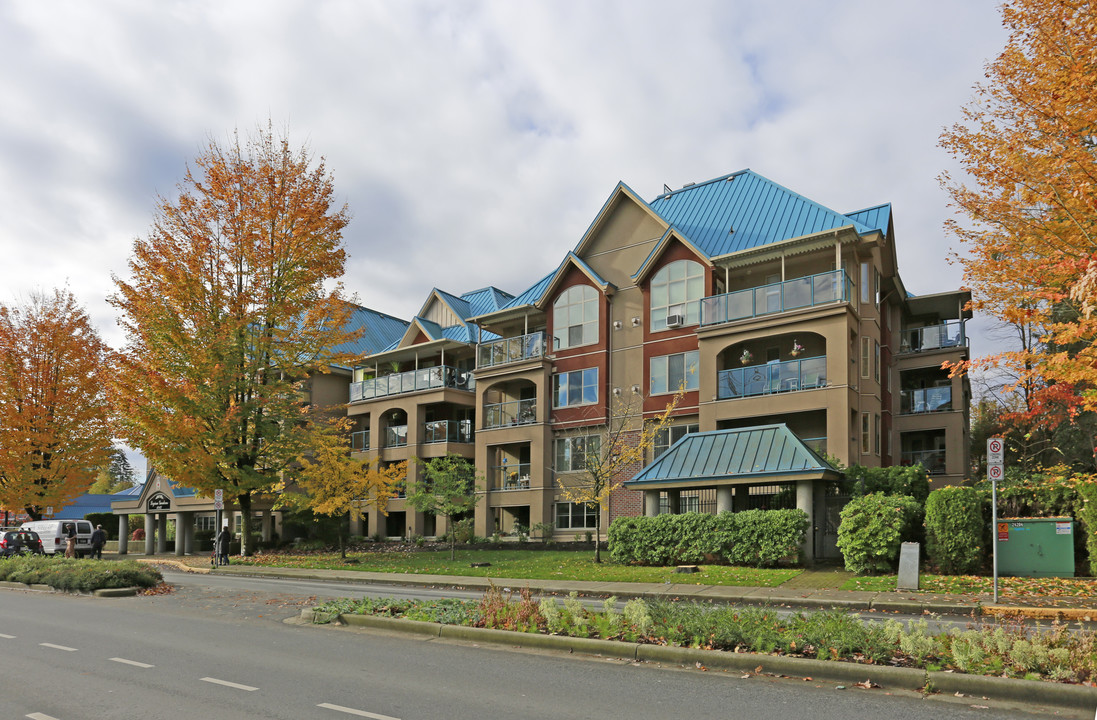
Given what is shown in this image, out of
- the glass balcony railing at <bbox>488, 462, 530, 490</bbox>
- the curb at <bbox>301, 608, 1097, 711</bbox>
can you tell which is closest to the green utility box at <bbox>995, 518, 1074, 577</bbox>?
the curb at <bbox>301, 608, 1097, 711</bbox>

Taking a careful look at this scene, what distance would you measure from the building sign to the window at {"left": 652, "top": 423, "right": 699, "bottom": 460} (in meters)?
28.1

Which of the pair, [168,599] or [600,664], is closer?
[600,664]

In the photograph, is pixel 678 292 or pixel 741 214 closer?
pixel 678 292

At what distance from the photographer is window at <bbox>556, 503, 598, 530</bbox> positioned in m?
35.0

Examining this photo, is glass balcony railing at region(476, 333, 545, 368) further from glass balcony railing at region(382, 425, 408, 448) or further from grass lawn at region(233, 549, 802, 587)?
grass lawn at region(233, 549, 802, 587)

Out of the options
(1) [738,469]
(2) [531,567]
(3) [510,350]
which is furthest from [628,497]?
(1) [738,469]

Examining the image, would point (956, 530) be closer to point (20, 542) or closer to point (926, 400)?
point (926, 400)

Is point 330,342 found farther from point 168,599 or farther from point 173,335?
point 168,599

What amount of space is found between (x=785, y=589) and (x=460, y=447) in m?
25.8

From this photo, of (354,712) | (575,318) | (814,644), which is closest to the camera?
(354,712)

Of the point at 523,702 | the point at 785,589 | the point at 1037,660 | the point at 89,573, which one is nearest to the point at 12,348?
the point at 89,573

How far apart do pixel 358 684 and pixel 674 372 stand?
82.5 feet

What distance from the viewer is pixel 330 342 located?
30.2 metres

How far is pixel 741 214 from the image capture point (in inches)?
1330
